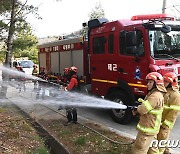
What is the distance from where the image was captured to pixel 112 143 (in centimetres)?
566

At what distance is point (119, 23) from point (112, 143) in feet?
10.9

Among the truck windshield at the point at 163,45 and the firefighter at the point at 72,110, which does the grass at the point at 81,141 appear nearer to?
the firefighter at the point at 72,110

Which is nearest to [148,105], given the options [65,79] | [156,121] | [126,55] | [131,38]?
[156,121]

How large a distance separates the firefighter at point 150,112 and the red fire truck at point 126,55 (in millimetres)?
2241

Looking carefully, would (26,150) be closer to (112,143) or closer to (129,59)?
(112,143)

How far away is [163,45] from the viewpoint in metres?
6.77

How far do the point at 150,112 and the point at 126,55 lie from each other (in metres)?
3.25

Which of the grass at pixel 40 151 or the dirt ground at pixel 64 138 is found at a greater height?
the dirt ground at pixel 64 138

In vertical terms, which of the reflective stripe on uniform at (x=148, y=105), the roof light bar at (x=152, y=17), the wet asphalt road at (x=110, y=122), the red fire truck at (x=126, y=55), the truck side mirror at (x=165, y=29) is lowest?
the wet asphalt road at (x=110, y=122)

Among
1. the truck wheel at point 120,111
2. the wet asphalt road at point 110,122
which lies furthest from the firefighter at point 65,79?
the truck wheel at point 120,111

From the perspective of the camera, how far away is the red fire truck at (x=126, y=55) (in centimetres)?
671

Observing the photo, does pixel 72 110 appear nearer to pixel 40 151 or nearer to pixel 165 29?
pixel 40 151

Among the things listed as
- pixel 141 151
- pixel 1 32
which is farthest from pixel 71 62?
pixel 141 151

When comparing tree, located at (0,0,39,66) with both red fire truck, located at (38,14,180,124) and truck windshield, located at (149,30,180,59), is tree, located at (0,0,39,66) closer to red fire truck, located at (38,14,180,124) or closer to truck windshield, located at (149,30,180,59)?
red fire truck, located at (38,14,180,124)
